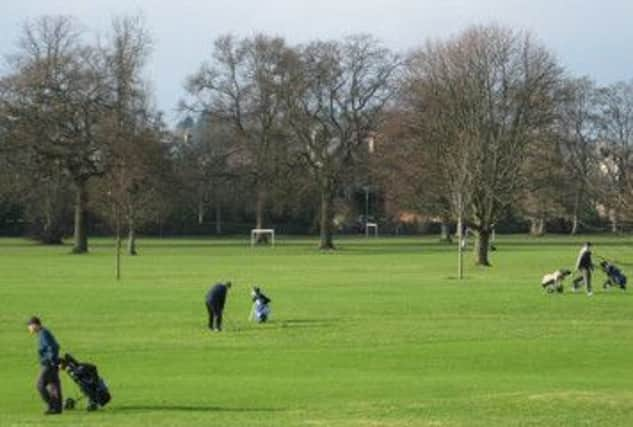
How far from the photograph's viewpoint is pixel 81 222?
86500 mm

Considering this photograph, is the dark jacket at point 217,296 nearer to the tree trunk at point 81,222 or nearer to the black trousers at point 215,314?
the black trousers at point 215,314

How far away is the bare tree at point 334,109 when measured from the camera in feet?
311

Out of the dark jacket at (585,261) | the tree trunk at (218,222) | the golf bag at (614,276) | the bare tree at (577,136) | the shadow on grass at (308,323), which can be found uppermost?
the bare tree at (577,136)

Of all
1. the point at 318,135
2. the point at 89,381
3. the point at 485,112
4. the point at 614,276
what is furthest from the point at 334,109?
the point at 89,381

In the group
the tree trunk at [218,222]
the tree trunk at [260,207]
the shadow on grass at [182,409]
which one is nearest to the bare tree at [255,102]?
the tree trunk at [260,207]

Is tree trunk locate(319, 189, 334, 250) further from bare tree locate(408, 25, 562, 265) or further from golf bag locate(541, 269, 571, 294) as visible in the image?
golf bag locate(541, 269, 571, 294)

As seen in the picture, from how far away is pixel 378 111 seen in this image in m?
94.6

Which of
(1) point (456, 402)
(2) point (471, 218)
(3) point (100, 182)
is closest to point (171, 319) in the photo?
(1) point (456, 402)

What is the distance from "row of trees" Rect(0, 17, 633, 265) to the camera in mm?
69688

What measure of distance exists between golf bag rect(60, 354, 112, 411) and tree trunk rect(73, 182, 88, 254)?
68.2 m

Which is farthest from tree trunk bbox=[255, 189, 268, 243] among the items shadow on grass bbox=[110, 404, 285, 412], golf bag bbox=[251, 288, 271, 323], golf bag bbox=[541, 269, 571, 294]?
shadow on grass bbox=[110, 404, 285, 412]

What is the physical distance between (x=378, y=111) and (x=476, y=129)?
85.2ft

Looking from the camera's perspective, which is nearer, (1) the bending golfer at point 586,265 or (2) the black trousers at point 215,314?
(2) the black trousers at point 215,314

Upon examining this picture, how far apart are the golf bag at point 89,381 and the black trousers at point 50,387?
21 centimetres
